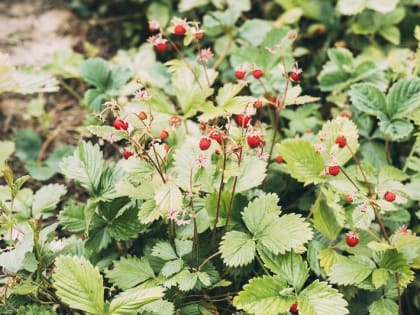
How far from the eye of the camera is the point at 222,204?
165 cm

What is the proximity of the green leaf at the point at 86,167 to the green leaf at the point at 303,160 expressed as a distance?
0.67m

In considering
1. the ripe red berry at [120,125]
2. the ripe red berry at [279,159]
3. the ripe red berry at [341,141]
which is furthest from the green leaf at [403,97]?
the ripe red berry at [120,125]

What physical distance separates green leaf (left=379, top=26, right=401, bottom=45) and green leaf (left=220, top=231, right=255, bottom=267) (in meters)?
1.45

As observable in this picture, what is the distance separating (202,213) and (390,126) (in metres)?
0.79

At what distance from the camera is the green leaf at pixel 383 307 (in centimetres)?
155

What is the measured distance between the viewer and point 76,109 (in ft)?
8.53

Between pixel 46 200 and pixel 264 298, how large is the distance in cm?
87

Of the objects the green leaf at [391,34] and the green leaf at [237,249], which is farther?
the green leaf at [391,34]

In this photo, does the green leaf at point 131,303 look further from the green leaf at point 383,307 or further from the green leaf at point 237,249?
the green leaf at point 383,307

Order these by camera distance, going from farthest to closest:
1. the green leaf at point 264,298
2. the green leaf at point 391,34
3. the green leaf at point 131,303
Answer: the green leaf at point 391,34
the green leaf at point 264,298
the green leaf at point 131,303

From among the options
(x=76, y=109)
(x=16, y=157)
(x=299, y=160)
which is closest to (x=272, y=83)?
(x=299, y=160)

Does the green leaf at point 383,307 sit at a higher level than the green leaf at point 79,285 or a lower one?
lower

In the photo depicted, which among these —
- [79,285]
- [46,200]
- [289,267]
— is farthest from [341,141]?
[46,200]

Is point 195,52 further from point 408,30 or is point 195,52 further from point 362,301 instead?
point 362,301
